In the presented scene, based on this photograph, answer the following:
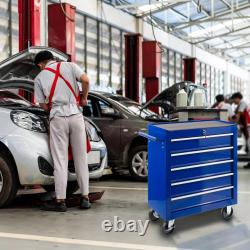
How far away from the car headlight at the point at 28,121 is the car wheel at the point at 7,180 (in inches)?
14.6

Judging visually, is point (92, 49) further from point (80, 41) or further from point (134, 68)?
point (134, 68)

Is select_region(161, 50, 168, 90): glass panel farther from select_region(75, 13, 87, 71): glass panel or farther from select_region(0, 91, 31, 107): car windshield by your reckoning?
select_region(0, 91, 31, 107): car windshield

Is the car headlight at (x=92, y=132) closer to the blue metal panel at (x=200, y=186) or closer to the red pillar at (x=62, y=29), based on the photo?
the blue metal panel at (x=200, y=186)

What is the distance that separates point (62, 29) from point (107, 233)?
567 cm

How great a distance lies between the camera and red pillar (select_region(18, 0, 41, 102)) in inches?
305

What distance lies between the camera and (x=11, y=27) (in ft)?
30.7

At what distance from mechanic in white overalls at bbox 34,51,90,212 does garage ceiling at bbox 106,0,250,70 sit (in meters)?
6.28

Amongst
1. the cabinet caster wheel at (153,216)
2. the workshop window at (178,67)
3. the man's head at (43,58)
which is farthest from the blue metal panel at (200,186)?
the workshop window at (178,67)


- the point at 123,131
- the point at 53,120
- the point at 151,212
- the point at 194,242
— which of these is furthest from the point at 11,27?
the point at 194,242

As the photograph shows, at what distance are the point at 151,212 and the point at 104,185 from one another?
202 centimetres

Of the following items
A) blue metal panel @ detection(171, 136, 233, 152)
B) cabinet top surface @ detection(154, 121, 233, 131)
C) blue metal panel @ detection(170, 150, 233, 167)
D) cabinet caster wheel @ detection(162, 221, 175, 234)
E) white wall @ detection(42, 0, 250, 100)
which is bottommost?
cabinet caster wheel @ detection(162, 221, 175, 234)

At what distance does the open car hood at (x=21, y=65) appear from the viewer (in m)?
4.98

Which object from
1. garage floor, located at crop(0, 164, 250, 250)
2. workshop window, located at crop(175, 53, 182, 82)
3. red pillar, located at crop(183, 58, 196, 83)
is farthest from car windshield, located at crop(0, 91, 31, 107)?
workshop window, located at crop(175, 53, 182, 82)

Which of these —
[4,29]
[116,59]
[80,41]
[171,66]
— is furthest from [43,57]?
[171,66]
